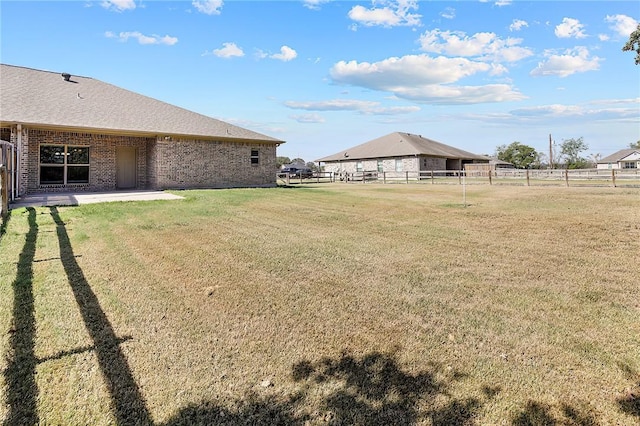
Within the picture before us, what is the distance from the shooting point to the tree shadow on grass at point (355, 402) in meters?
2.29

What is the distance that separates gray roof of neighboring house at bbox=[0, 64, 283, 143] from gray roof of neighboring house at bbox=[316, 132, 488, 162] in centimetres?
2078

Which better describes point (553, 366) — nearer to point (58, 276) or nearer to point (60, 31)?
point (58, 276)

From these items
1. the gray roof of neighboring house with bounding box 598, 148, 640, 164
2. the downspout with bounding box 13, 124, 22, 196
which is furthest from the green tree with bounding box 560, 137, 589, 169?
the downspout with bounding box 13, 124, 22, 196

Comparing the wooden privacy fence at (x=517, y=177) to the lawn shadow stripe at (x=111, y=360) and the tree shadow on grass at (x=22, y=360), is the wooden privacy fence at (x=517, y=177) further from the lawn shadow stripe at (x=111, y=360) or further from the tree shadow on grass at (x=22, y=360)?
the tree shadow on grass at (x=22, y=360)

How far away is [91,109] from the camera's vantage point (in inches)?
691

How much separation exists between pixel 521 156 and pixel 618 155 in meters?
17.1

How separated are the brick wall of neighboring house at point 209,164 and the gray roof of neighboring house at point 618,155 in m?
72.6

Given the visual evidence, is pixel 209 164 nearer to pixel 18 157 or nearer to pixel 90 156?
pixel 90 156

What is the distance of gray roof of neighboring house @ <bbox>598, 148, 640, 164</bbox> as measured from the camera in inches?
2602

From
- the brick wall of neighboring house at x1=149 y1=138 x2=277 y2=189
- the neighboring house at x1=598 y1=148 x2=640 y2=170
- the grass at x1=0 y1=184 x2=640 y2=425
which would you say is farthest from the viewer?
the neighboring house at x1=598 y1=148 x2=640 y2=170

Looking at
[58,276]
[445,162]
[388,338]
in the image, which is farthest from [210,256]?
[445,162]

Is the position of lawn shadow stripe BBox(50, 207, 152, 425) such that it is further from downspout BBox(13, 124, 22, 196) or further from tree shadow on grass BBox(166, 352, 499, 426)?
downspout BBox(13, 124, 22, 196)

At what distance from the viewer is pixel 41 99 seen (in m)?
16.7

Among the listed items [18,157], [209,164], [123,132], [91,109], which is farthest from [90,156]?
[209,164]
